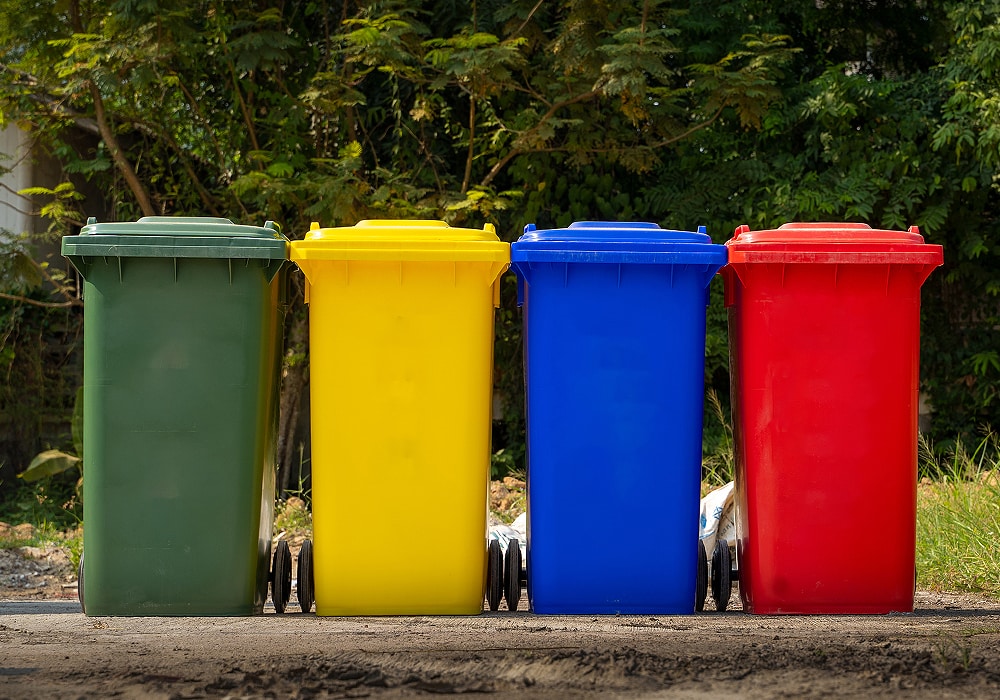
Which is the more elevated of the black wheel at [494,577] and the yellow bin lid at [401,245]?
the yellow bin lid at [401,245]

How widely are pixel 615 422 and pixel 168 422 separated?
1.41 m

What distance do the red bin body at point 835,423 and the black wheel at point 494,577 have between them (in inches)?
33.6

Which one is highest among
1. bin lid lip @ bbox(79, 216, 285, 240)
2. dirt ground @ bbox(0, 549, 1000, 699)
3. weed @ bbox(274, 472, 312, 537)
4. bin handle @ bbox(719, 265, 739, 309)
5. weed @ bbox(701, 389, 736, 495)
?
bin lid lip @ bbox(79, 216, 285, 240)

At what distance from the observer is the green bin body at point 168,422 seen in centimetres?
325

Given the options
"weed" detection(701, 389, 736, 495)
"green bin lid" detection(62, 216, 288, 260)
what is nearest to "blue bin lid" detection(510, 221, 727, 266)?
"green bin lid" detection(62, 216, 288, 260)

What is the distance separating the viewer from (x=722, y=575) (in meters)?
3.51

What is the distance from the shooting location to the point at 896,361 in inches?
131

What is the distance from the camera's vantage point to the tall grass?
14.3 feet

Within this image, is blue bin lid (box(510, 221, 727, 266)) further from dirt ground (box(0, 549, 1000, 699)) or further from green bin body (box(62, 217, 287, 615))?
dirt ground (box(0, 549, 1000, 699))

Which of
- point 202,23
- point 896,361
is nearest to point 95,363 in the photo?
point 896,361

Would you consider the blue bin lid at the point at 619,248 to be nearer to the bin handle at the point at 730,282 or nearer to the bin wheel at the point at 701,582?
the bin handle at the point at 730,282

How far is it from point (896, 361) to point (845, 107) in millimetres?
4579

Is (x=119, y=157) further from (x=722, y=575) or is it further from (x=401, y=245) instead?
(x=722, y=575)

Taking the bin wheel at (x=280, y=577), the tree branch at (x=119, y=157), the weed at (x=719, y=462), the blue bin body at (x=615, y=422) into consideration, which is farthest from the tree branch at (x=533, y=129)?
the bin wheel at (x=280, y=577)
